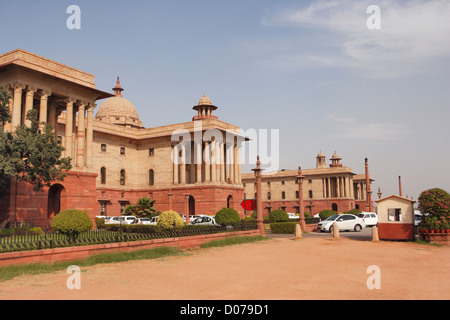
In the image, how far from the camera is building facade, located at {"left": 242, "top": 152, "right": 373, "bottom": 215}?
259 feet

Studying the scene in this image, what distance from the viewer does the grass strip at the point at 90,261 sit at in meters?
12.1

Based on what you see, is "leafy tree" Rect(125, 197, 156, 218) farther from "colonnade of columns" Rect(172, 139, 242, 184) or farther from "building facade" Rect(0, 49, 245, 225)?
"colonnade of columns" Rect(172, 139, 242, 184)

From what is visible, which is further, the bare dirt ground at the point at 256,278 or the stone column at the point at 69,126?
the stone column at the point at 69,126

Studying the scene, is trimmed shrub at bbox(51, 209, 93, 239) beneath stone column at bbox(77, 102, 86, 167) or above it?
beneath

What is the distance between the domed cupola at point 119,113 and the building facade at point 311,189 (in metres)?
29.7

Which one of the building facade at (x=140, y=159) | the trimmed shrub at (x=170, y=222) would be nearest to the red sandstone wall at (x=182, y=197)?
the building facade at (x=140, y=159)

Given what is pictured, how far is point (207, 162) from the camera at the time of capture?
166 feet

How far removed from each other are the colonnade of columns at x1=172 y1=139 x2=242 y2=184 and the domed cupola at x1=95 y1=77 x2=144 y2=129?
19166 millimetres

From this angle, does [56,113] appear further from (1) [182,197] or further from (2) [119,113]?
(2) [119,113]

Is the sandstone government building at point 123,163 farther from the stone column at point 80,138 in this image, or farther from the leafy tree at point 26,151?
the leafy tree at point 26,151

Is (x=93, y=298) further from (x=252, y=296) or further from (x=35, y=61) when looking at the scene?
(x=35, y=61)

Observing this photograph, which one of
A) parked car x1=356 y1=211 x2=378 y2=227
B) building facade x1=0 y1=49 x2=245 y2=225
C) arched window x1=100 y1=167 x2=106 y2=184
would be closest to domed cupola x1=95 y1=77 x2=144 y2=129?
building facade x1=0 y1=49 x2=245 y2=225

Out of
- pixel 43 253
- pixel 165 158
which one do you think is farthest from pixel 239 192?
pixel 43 253

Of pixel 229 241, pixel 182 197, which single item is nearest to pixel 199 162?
pixel 182 197
